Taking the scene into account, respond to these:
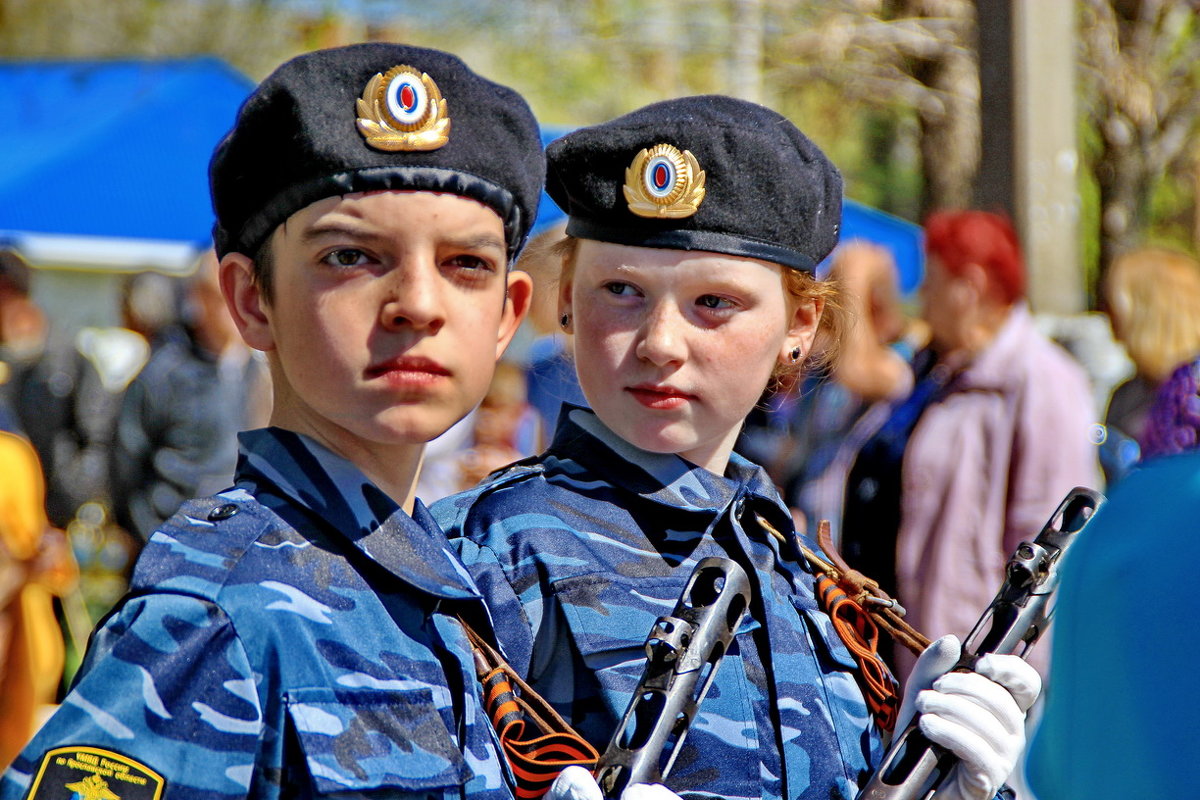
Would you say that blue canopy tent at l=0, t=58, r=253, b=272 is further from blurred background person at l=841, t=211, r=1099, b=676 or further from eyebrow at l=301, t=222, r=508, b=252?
eyebrow at l=301, t=222, r=508, b=252

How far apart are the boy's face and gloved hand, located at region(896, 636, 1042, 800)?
2.44ft

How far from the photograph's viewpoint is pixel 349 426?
5.24 feet

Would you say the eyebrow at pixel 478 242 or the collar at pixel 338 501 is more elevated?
the eyebrow at pixel 478 242

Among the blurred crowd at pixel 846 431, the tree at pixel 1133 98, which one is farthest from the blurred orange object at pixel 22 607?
the tree at pixel 1133 98

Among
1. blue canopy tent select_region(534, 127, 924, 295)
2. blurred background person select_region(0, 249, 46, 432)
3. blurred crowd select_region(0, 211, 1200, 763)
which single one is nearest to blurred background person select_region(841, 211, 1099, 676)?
blurred crowd select_region(0, 211, 1200, 763)

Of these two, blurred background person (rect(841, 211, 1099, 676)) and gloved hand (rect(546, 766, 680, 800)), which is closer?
gloved hand (rect(546, 766, 680, 800))

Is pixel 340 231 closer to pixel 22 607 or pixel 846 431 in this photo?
pixel 22 607

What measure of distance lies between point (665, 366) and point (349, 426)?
553mm

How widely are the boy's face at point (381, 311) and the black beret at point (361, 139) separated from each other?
0.09 feet

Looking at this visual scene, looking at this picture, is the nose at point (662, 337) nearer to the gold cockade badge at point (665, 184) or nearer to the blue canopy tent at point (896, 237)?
the gold cockade badge at point (665, 184)

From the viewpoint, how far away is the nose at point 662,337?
6.45 ft

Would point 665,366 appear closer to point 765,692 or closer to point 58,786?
point 765,692

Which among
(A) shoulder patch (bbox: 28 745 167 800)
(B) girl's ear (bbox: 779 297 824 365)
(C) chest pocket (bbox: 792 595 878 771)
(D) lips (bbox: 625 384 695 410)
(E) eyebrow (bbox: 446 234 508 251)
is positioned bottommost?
(C) chest pocket (bbox: 792 595 878 771)

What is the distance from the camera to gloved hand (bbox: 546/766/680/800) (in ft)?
5.18
